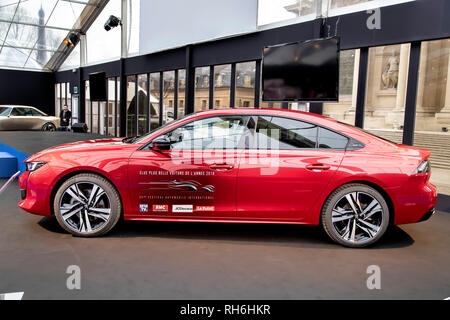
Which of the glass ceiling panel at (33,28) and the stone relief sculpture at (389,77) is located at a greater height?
the glass ceiling panel at (33,28)

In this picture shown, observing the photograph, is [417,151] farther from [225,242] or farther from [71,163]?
[71,163]

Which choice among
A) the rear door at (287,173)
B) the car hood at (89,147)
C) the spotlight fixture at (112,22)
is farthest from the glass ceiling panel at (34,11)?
the rear door at (287,173)

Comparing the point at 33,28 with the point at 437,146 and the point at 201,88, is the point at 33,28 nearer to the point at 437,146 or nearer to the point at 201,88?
the point at 201,88

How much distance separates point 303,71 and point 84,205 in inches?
234

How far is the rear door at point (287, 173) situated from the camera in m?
4.17

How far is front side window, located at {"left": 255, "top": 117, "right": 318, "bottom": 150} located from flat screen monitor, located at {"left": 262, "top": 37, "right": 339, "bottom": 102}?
439 centimetres

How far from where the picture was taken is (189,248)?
415 centimetres

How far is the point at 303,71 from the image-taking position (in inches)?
343

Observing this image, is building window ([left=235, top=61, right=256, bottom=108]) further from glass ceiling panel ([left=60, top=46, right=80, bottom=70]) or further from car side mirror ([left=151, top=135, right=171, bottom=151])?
glass ceiling panel ([left=60, top=46, right=80, bottom=70])

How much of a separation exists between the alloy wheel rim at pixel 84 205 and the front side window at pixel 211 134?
38.0 inches

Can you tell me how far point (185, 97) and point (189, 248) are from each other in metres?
11.2

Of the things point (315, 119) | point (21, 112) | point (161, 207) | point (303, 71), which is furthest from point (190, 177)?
point (21, 112)

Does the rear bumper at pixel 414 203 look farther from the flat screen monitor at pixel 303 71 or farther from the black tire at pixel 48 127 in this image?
the black tire at pixel 48 127

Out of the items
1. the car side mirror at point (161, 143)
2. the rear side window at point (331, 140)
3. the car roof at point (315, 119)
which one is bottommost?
the car side mirror at point (161, 143)
